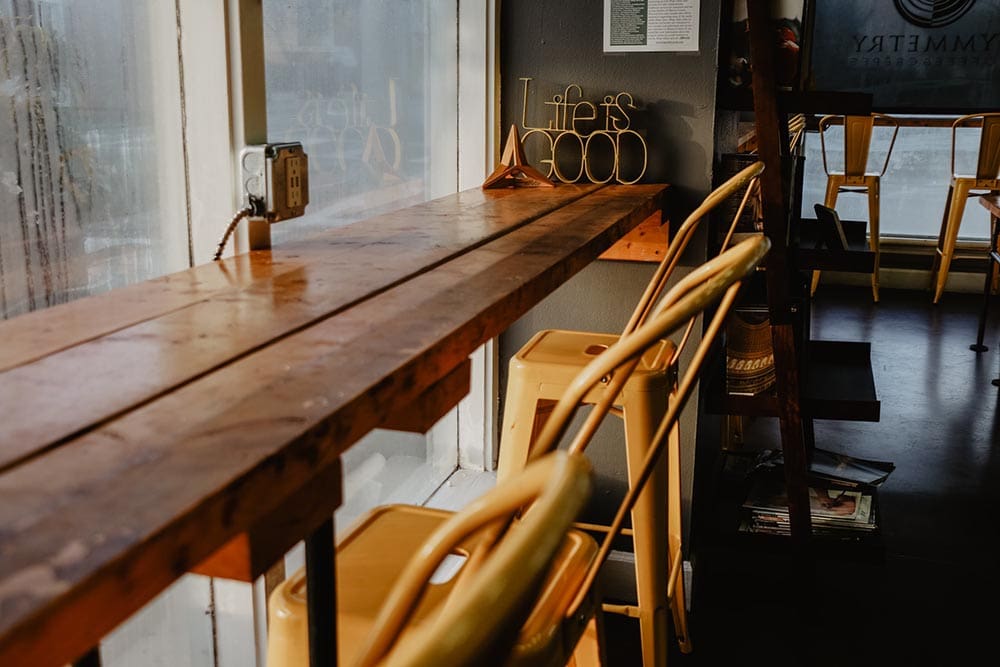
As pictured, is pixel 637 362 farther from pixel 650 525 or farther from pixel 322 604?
pixel 650 525

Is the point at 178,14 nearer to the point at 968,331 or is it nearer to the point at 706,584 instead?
the point at 706,584

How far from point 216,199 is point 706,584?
1696 millimetres

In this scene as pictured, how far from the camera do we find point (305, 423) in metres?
0.80

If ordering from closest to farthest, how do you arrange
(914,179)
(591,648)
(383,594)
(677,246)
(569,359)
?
1. (383,594)
2. (591,648)
3. (677,246)
4. (569,359)
5. (914,179)

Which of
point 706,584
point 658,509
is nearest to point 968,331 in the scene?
point 706,584

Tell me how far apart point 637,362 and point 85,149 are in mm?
897

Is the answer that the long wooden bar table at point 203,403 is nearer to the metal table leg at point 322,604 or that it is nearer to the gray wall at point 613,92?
the metal table leg at point 322,604

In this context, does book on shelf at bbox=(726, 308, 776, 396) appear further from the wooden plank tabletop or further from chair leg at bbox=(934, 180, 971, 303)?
chair leg at bbox=(934, 180, 971, 303)

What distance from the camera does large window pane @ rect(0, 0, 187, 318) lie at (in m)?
1.28

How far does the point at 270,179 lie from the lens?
1586 millimetres

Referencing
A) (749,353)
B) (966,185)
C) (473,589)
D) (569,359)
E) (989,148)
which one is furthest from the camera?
(966,185)

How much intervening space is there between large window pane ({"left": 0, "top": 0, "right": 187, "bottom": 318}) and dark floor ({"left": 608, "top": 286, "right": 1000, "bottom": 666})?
1.48 m

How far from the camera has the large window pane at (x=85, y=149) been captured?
1275mm

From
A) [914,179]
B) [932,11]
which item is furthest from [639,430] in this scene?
[932,11]
